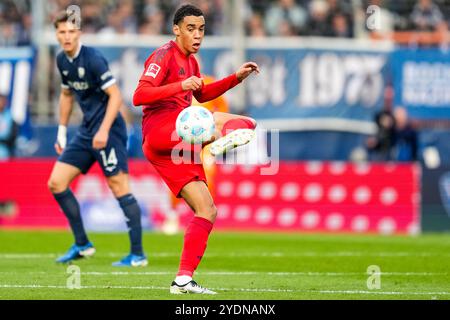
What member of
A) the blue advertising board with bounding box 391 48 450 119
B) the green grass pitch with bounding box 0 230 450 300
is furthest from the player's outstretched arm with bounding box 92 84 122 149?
the blue advertising board with bounding box 391 48 450 119

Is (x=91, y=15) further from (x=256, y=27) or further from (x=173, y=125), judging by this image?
(x=173, y=125)

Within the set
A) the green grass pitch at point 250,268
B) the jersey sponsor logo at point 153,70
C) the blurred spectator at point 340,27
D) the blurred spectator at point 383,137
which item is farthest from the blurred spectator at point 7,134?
the jersey sponsor logo at point 153,70

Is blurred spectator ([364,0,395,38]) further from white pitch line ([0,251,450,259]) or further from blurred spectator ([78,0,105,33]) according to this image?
white pitch line ([0,251,450,259])

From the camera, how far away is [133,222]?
480 inches

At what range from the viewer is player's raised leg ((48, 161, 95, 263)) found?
12.4 metres

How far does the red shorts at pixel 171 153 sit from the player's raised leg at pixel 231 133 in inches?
10.2

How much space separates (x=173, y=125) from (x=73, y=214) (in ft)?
12.4

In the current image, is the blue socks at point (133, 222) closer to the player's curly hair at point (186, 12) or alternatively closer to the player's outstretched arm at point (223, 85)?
the player's outstretched arm at point (223, 85)

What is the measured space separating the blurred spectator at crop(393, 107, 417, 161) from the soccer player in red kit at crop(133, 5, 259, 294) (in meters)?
12.6

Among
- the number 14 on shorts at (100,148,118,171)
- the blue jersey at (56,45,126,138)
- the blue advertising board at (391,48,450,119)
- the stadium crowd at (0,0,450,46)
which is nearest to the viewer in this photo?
the blue jersey at (56,45,126,138)

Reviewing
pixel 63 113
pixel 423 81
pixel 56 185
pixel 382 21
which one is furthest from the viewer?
pixel 382 21

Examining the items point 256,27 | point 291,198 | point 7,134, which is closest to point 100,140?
point 291,198

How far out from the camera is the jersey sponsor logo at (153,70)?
900 centimetres
